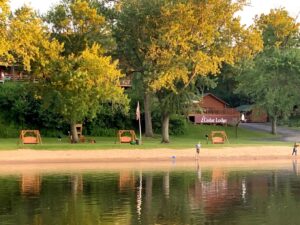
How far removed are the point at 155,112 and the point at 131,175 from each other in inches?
1150

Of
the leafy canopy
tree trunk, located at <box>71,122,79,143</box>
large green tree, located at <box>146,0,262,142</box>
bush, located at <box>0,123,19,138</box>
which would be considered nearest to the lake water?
the leafy canopy

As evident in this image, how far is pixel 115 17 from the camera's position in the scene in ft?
200

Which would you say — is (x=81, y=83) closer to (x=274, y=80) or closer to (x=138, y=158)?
(x=138, y=158)

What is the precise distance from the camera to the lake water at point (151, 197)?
22.8 metres

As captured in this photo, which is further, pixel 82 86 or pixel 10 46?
pixel 82 86

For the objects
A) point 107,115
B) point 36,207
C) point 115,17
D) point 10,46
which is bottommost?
point 36,207

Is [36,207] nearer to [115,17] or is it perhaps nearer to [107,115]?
[115,17]

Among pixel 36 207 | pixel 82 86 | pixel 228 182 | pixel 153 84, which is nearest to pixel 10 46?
pixel 82 86

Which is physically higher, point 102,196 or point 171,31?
point 171,31

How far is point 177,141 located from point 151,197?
113ft

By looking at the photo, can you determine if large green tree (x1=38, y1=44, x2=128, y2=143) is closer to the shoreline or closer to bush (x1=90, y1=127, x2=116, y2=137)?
the shoreline

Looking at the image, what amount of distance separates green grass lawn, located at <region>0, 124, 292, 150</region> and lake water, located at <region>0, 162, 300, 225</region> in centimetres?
920

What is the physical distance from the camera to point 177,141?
63031 mm

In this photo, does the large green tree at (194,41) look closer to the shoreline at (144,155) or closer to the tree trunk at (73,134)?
the shoreline at (144,155)
